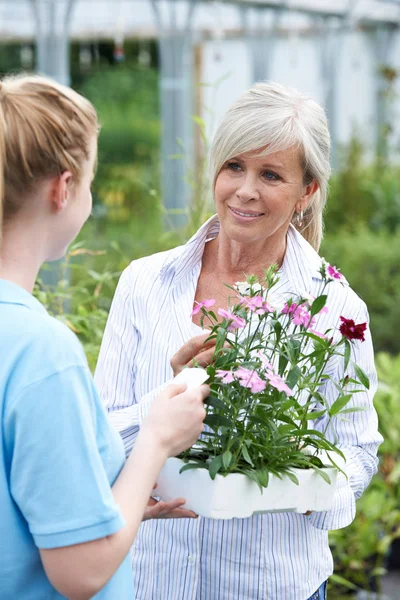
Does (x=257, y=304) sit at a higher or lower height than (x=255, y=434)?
higher

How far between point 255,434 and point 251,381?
0.45 ft

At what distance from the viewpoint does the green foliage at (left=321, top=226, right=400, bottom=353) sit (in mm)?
6137

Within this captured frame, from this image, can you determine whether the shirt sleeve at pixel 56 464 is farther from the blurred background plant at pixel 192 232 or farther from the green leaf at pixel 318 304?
the blurred background plant at pixel 192 232

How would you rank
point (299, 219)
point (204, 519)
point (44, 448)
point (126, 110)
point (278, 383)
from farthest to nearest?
point (126, 110) < point (299, 219) < point (204, 519) < point (278, 383) < point (44, 448)

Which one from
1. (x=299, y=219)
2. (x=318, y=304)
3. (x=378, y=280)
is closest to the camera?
(x=318, y=304)

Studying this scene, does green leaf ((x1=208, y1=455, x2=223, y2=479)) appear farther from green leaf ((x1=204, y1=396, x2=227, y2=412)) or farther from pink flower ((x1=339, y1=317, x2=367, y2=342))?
pink flower ((x1=339, y1=317, x2=367, y2=342))

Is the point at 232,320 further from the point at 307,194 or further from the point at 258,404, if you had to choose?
the point at 307,194

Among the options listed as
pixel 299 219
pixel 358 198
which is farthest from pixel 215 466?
pixel 358 198

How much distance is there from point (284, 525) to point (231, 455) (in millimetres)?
389

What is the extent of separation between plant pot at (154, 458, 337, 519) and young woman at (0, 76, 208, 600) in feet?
0.69

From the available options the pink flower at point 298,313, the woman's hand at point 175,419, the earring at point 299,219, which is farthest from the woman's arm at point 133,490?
the earring at point 299,219

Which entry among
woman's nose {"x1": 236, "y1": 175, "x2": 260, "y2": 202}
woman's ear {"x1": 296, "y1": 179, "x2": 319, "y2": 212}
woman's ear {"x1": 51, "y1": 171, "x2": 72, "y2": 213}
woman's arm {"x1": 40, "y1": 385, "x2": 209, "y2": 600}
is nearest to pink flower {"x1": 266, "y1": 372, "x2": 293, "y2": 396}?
woman's arm {"x1": 40, "y1": 385, "x2": 209, "y2": 600}

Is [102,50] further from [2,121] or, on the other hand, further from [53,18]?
[2,121]

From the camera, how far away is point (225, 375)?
1391 mm
